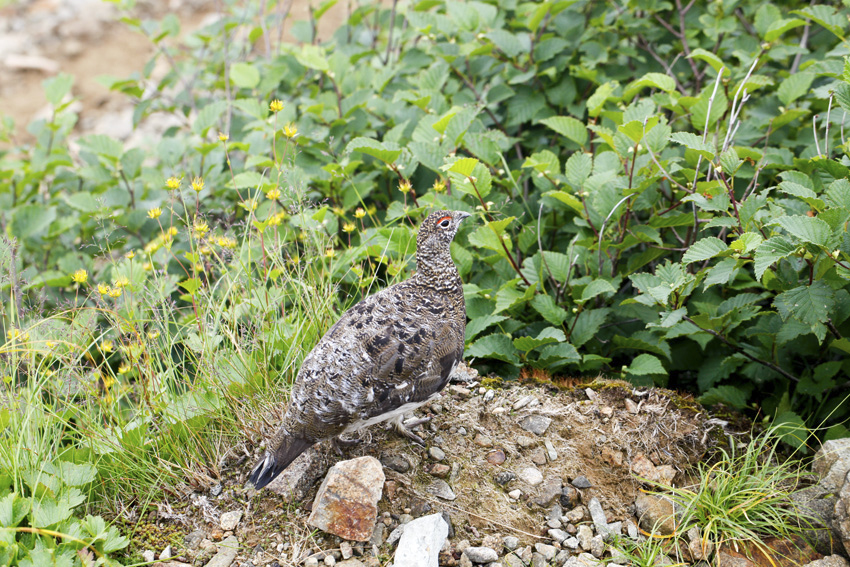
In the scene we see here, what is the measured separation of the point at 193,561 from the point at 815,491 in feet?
9.79

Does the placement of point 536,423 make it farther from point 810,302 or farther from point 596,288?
point 810,302

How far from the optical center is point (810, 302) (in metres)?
3.12

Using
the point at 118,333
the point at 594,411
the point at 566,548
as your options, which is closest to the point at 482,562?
the point at 566,548

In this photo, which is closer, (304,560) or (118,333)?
(304,560)

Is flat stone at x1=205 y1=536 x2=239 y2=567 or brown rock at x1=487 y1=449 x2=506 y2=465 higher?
brown rock at x1=487 y1=449 x2=506 y2=465

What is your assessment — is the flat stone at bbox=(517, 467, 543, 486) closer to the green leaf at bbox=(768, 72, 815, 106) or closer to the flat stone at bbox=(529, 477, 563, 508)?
the flat stone at bbox=(529, 477, 563, 508)

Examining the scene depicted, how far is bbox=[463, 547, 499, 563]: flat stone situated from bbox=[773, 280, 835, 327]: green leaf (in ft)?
5.91

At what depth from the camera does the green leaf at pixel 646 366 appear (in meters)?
3.76

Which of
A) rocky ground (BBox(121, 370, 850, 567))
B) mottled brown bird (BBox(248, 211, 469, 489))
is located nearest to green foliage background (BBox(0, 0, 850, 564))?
rocky ground (BBox(121, 370, 850, 567))

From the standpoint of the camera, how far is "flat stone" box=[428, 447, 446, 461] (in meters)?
3.51

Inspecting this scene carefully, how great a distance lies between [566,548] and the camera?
125 inches

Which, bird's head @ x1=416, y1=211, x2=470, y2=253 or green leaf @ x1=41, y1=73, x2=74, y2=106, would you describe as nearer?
bird's head @ x1=416, y1=211, x2=470, y2=253

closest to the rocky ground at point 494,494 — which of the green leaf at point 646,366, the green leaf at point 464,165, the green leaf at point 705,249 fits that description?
the green leaf at point 646,366

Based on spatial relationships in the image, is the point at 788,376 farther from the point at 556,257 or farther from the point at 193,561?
the point at 193,561
